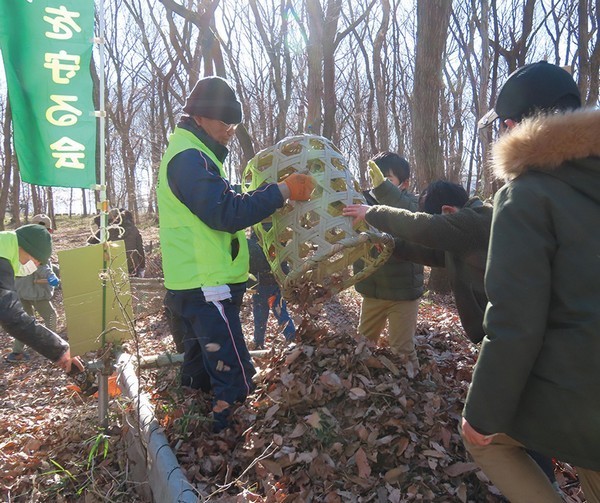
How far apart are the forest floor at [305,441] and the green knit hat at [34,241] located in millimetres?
1431

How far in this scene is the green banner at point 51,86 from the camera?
3855 mm

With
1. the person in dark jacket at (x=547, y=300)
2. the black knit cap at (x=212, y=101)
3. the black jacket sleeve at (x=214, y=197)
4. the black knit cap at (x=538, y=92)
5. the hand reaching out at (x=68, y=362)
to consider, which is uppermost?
Answer: the black knit cap at (x=212, y=101)

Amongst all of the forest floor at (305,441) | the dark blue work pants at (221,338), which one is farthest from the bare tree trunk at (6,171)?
the dark blue work pants at (221,338)

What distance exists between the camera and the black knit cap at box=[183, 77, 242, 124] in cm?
278

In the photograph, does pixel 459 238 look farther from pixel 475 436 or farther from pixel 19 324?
pixel 19 324

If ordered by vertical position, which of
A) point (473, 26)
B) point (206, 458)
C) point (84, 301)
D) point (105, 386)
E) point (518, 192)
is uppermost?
point (473, 26)

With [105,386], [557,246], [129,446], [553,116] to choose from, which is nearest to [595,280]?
[557,246]

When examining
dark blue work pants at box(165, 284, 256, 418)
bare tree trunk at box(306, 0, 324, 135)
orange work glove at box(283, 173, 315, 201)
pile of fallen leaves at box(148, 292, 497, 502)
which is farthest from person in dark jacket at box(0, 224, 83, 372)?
bare tree trunk at box(306, 0, 324, 135)

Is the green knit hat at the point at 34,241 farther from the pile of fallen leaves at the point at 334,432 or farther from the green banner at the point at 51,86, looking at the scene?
the pile of fallen leaves at the point at 334,432

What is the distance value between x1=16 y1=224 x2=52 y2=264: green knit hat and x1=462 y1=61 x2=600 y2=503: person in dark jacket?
3.79 meters

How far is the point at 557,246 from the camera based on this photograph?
1.51 meters

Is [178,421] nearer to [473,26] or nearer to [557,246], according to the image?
[557,246]

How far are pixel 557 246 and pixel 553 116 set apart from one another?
0.44 meters

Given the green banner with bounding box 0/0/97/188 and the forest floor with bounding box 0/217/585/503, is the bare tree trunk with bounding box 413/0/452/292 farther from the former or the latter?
the green banner with bounding box 0/0/97/188
